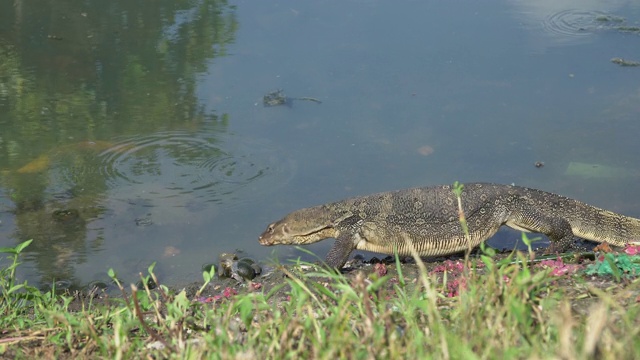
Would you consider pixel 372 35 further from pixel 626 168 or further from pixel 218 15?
pixel 626 168

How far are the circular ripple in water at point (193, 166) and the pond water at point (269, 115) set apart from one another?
0.07 feet

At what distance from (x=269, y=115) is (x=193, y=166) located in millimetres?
1217

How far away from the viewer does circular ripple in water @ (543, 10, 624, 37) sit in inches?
473

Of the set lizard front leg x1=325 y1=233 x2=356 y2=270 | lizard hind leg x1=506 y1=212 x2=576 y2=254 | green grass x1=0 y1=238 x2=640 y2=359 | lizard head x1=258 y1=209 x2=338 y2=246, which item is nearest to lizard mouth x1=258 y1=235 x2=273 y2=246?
lizard head x1=258 y1=209 x2=338 y2=246

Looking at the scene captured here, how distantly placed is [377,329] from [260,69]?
7.91 m

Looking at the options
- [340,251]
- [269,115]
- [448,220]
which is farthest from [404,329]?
[269,115]

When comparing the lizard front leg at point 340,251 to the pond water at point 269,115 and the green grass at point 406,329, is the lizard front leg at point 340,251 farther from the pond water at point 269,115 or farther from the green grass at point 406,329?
the green grass at point 406,329

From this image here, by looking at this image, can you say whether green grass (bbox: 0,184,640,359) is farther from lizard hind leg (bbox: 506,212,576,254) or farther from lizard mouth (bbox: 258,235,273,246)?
lizard mouth (bbox: 258,235,273,246)

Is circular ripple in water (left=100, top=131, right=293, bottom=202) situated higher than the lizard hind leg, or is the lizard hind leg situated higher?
the lizard hind leg

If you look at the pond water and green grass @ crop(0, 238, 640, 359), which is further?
the pond water

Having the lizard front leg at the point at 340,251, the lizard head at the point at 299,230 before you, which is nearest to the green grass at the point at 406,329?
the lizard front leg at the point at 340,251

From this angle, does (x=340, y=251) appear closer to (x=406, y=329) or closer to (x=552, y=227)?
(x=552, y=227)

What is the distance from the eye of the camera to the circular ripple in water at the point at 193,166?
8.62m

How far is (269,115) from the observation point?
9.87 meters
